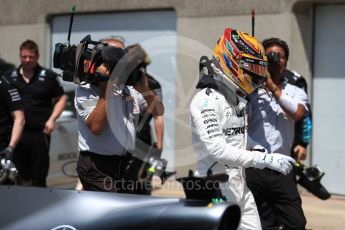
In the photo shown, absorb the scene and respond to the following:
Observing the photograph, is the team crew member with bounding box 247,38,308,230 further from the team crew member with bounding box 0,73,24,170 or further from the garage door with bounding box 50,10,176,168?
the garage door with bounding box 50,10,176,168

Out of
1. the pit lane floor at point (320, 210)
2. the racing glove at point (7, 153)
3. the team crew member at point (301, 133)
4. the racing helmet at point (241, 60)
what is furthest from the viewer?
the pit lane floor at point (320, 210)

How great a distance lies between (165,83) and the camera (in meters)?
9.92

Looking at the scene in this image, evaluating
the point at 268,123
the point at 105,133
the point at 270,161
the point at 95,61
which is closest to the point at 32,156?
the point at 268,123

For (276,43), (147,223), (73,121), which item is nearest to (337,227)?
(276,43)

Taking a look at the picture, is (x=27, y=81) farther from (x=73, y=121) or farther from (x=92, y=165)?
(x=92, y=165)

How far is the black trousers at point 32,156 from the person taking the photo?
7285 millimetres

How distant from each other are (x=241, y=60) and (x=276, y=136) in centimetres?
135

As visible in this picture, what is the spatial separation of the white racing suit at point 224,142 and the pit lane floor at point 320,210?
9.94ft

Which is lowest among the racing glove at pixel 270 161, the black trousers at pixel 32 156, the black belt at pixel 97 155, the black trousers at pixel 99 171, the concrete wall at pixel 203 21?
the black trousers at pixel 32 156

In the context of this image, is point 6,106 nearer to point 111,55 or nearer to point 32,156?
point 32,156

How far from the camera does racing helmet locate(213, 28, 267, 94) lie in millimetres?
3906

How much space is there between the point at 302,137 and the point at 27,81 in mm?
3145

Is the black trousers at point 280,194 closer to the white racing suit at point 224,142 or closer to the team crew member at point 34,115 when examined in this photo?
the white racing suit at point 224,142

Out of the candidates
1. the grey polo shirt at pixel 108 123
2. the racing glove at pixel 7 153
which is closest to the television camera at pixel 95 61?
the grey polo shirt at pixel 108 123
